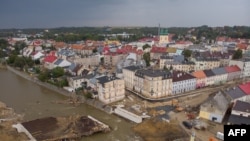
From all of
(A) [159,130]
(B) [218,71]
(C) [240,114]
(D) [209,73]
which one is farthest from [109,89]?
(B) [218,71]

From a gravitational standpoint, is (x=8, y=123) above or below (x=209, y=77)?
below

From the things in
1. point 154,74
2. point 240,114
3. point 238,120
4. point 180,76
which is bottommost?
point 238,120

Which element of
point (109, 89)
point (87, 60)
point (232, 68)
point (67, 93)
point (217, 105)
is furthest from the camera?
point (87, 60)

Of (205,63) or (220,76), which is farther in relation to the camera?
(205,63)

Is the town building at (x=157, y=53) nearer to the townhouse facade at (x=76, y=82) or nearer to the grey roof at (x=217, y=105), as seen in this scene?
the townhouse facade at (x=76, y=82)

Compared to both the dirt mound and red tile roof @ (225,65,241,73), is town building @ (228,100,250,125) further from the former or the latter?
red tile roof @ (225,65,241,73)

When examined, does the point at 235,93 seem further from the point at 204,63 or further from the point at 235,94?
the point at 204,63

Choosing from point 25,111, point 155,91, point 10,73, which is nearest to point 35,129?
point 25,111
